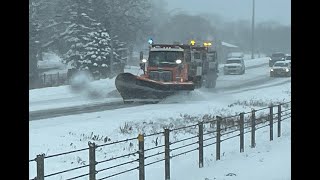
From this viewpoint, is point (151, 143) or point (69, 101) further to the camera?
point (69, 101)

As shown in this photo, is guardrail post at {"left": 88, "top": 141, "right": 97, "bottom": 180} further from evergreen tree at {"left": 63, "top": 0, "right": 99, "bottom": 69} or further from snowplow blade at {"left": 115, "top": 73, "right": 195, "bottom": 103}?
evergreen tree at {"left": 63, "top": 0, "right": 99, "bottom": 69}

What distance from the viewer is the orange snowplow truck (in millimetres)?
26500

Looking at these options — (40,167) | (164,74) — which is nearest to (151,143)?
(40,167)

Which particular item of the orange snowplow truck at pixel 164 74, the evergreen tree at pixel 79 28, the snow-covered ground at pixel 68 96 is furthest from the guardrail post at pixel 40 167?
the evergreen tree at pixel 79 28

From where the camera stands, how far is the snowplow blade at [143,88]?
86.6 feet

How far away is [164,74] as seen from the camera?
93.3 feet

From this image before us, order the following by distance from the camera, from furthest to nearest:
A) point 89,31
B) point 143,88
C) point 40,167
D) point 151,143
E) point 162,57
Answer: point 89,31
point 162,57
point 143,88
point 151,143
point 40,167

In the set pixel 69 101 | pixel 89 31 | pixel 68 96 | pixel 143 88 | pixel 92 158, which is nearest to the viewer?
pixel 92 158

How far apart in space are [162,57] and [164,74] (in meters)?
0.96

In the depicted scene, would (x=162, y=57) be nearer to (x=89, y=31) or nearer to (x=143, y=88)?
(x=143, y=88)

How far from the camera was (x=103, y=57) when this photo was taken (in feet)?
163

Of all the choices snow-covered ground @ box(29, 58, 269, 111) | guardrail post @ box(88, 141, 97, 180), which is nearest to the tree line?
snow-covered ground @ box(29, 58, 269, 111)

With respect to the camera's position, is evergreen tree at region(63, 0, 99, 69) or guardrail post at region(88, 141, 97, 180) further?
evergreen tree at region(63, 0, 99, 69)
